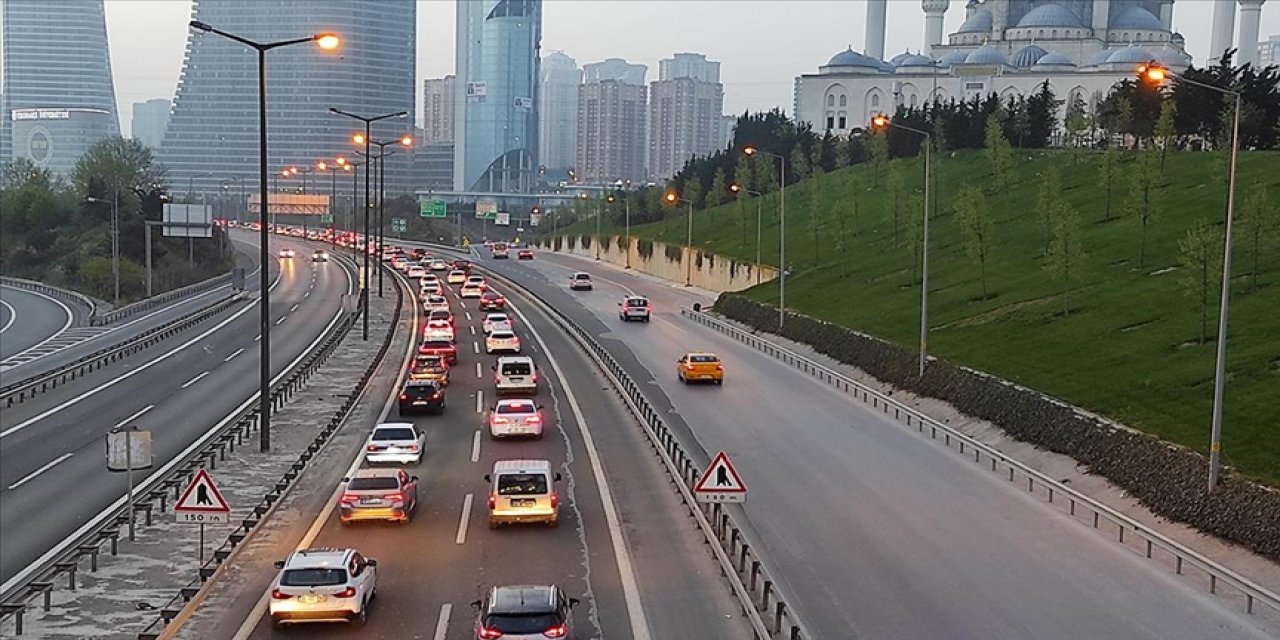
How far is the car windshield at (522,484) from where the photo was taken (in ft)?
83.5

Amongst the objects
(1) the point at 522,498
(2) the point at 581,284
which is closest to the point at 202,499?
(1) the point at 522,498

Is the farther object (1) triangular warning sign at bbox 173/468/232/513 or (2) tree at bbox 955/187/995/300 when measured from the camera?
(2) tree at bbox 955/187/995/300

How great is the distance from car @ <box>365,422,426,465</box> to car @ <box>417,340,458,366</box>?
2060 cm

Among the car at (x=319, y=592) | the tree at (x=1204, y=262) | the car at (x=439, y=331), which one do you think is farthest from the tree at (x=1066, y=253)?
the car at (x=319, y=592)

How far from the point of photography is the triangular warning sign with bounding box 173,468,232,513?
72.6ft

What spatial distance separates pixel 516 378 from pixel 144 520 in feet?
67.9

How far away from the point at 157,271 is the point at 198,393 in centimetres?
7412

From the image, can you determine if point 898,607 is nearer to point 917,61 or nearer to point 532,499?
point 532,499

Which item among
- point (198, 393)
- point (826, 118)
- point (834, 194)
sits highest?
point (826, 118)

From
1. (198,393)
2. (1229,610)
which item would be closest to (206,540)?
(1229,610)

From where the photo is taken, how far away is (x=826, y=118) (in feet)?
604

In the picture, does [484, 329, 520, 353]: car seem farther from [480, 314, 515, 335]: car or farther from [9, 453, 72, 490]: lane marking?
[9, 453, 72, 490]: lane marking

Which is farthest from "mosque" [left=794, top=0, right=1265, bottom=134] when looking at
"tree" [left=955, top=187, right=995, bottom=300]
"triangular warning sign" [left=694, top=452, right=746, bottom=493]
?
"triangular warning sign" [left=694, top=452, right=746, bottom=493]

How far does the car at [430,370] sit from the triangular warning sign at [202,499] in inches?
912
